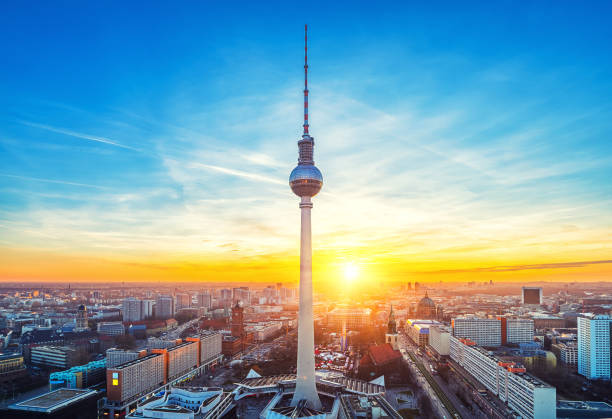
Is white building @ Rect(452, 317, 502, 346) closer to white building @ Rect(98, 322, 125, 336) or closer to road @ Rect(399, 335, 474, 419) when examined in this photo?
road @ Rect(399, 335, 474, 419)

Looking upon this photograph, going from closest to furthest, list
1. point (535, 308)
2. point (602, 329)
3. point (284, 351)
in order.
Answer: point (602, 329)
point (284, 351)
point (535, 308)

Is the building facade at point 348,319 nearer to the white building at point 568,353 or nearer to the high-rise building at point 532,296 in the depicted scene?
the white building at point 568,353

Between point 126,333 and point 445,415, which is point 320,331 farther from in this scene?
point 445,415

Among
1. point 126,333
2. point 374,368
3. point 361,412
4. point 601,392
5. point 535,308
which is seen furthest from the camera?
point 535,308

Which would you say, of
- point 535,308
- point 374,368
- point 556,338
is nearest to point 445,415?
point 374,368

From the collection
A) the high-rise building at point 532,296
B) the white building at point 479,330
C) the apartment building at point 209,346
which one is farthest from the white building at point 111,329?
the high-rise building at point 532,296

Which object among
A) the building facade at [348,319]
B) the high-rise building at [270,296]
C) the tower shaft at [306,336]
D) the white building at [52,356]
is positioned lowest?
the high-rise building at [270,296]

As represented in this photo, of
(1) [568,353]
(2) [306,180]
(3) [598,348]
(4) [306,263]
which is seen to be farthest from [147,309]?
(3) [598,348]
